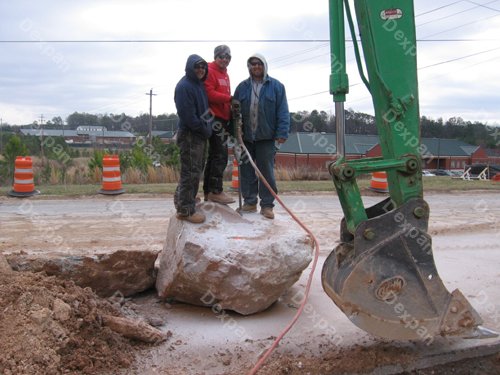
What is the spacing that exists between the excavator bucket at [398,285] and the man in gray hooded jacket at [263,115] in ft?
7.92

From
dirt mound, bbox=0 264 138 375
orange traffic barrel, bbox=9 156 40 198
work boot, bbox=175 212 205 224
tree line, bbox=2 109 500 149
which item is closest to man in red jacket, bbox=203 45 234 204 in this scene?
work boot, bbox=175 212 205 224

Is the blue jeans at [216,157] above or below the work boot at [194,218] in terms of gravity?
above

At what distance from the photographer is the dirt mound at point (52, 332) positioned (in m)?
3.49

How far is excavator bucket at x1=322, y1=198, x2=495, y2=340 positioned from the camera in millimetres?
3510

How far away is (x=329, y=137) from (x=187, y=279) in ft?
93.1

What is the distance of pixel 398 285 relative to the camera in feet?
11.6

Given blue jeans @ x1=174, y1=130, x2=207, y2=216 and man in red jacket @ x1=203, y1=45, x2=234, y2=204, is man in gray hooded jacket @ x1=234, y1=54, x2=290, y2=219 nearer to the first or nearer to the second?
man in red jacket @ x1=203, y1=45, x2=234, y2=204

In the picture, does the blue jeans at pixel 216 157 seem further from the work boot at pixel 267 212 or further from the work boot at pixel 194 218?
the work boot at pixel 194 218

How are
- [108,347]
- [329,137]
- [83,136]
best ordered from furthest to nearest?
[83,136]
[329,137]
[108,347]

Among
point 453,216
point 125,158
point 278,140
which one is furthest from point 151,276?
point 125,158

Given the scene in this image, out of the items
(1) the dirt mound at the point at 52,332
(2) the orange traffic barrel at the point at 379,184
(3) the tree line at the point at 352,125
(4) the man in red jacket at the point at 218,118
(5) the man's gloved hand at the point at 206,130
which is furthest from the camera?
(3) the tree line at the point at 352,125

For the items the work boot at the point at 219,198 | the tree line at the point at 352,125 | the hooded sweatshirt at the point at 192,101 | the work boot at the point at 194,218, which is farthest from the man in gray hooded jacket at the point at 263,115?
the tree line at the point at 352,125

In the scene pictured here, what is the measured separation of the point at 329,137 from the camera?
3250cm

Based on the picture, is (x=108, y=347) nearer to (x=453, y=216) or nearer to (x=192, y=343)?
(x=192, y=343)
